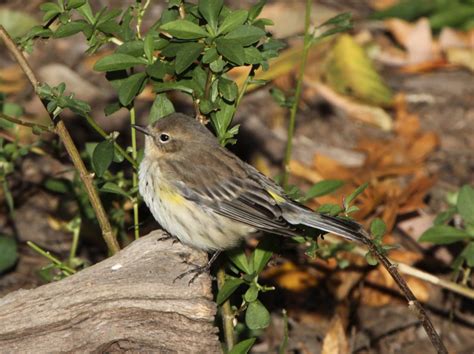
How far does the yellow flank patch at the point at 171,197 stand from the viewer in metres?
5.36

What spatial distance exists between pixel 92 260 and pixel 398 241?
7.49 ft

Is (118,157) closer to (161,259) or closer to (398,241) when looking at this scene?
(161,259)

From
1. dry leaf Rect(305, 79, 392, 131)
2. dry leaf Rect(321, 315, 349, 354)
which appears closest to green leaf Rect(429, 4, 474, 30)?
dry leaf Rect(305, 79, 392, 131)

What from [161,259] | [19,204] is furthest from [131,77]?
[19,204]

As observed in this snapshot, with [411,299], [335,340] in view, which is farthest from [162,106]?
[335,340]

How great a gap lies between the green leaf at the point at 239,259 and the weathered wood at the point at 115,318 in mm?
399

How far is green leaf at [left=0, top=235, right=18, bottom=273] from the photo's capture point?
6379 mm

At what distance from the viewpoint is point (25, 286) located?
6.39m

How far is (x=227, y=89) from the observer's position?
478 centimetres

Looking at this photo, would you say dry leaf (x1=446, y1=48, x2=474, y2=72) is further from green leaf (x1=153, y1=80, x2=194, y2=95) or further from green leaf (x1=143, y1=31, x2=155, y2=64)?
green leaf (x1=143, y1=31, x2=155, y2=64)

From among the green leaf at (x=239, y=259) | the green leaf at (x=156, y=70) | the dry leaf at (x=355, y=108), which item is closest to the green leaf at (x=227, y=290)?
the green leaf at (x=239, y=259)

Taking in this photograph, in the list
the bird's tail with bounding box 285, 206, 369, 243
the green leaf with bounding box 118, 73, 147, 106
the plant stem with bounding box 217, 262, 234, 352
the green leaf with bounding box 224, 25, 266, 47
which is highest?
the green leaf with bounding box 224, 25, 266, 47

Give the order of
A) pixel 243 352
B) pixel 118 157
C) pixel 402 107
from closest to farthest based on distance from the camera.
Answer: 1. pixel 243 352
2. pixel 118 157
3. pixel 402 107

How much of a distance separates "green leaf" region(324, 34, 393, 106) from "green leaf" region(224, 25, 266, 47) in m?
3.79
